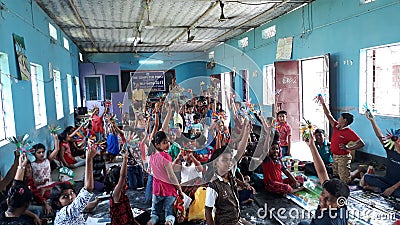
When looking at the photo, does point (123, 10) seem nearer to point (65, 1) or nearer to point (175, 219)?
point (65, 1)

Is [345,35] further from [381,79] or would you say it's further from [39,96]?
[39,96]

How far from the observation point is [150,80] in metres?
12.6

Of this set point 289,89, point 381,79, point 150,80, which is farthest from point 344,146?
point 150,80

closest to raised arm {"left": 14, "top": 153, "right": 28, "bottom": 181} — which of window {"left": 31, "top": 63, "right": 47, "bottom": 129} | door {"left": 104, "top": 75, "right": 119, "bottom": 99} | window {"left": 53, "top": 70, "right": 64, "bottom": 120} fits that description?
window {"left": 31, "top": 63, "right": 47, "bottom": 129}

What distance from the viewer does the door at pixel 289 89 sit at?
6.88 meters

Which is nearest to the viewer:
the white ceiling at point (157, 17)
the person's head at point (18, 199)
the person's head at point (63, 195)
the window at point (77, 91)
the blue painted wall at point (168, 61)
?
the person's head at point (18, 199)

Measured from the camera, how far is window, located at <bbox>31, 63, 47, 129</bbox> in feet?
17.2

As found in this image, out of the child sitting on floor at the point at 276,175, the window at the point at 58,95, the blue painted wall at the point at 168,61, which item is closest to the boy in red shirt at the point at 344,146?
the child sitting on floor at the point at 276,175

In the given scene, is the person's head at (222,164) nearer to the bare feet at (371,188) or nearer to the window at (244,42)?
the bare feet at (371,188)

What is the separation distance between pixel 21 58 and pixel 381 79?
5.02 m

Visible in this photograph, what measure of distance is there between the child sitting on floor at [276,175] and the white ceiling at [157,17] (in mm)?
2882

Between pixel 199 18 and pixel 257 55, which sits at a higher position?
pixel 199 18

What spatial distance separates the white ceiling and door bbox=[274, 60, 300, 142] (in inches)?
47.7

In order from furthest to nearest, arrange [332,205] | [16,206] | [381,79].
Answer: [381,79], [16,206], [332,205]
